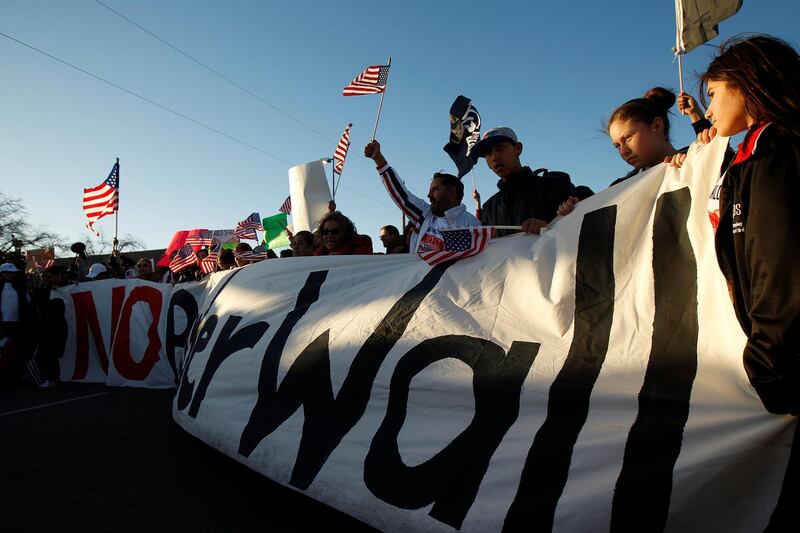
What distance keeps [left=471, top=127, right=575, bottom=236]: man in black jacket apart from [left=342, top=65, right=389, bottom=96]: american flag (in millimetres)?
4497

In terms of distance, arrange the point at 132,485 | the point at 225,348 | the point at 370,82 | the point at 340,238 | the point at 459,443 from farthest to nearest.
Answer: the point at 370,82, the point at 340,238, the point at 225,348, the point at 132,485, the point at 459,443

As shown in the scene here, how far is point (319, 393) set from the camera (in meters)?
2.44

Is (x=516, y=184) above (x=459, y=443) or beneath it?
above

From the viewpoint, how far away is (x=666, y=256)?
1.77 meters

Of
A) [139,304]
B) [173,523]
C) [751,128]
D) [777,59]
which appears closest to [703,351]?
[751,128]

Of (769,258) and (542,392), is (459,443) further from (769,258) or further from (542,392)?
(769,258)

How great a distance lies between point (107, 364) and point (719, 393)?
6.76 m

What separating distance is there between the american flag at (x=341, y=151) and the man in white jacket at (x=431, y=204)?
576 cm

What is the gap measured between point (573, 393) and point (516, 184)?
1.99 metres

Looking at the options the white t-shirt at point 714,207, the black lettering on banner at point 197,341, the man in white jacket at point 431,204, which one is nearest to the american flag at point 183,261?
the black lettering on banner at point 197,341

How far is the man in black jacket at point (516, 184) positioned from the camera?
3266 millimetres

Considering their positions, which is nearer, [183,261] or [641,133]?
[641,133]

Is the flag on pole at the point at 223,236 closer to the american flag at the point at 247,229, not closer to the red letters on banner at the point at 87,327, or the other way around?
the american flag at the point at 247,229

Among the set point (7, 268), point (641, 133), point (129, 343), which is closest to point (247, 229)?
point (7, 268)
